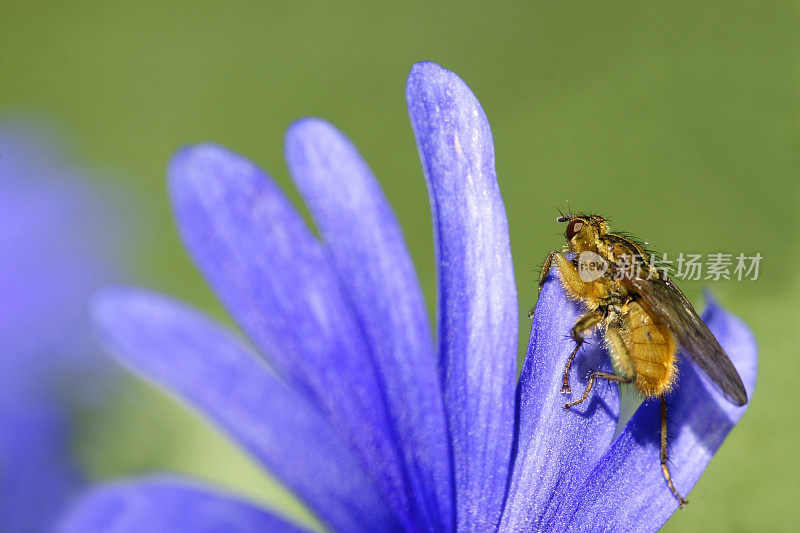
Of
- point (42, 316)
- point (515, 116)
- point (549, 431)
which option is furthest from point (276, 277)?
point (515, 116)

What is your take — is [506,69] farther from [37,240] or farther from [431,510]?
[431,510]

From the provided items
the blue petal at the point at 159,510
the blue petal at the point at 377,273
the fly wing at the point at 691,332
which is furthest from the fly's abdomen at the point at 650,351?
the blue petal at the point at 159,510

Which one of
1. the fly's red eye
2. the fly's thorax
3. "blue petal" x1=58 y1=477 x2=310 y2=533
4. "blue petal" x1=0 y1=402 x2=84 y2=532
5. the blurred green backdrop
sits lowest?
"blue petal" x1=58 y1=477 x2=310 y2=533

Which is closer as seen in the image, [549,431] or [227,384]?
[227,384]

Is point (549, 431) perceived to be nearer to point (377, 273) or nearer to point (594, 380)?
point (594, 380)

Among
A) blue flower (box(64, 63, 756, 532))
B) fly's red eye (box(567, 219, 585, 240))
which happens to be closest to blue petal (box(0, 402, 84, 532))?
blue flower (box(64, 63, 756, 532))

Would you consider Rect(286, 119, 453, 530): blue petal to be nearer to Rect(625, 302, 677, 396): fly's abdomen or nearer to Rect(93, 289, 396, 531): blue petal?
Rect(93, 289, 396, 531): blue petal

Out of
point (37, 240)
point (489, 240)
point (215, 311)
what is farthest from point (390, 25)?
point (489, 240)
